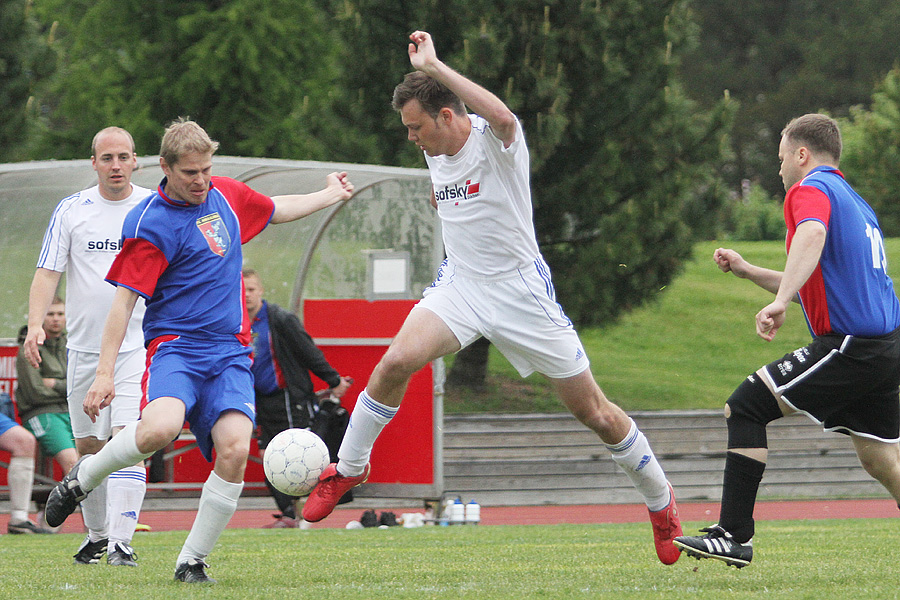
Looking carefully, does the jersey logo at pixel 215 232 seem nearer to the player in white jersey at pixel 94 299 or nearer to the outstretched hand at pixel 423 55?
the outstretched hand at pixel 423 55

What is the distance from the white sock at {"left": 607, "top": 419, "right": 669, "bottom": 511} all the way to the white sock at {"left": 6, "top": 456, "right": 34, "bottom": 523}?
5.67 metres

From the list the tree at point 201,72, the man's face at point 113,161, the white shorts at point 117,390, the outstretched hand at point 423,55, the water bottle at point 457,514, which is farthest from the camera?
the tree at point 201,72

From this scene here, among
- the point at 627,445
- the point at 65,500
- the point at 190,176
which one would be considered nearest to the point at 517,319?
the point at 627,445

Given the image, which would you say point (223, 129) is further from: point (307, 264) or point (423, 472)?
point (423, 472)

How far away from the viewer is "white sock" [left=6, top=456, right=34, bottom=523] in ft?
31.0

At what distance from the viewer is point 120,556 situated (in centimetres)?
634

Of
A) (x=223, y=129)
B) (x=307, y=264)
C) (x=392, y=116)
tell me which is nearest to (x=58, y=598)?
(x=307, y=264)

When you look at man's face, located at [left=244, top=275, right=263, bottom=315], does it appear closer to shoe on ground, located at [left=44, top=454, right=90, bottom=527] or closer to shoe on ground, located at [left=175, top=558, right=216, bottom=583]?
shoe on ground, located at [left=44, top=454, right=90, bottom=527]

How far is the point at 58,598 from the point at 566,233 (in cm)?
1273

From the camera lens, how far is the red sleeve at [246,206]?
5844mm

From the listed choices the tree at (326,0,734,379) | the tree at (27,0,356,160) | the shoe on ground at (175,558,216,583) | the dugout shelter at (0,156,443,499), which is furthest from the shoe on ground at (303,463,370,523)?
the tree at (27,0,356,160)

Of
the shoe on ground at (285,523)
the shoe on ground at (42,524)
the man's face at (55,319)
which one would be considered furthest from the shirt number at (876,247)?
the shoe on ground at (42,524)

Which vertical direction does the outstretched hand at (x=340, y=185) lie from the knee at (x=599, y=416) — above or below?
above

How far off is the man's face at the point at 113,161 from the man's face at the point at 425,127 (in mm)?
2052
